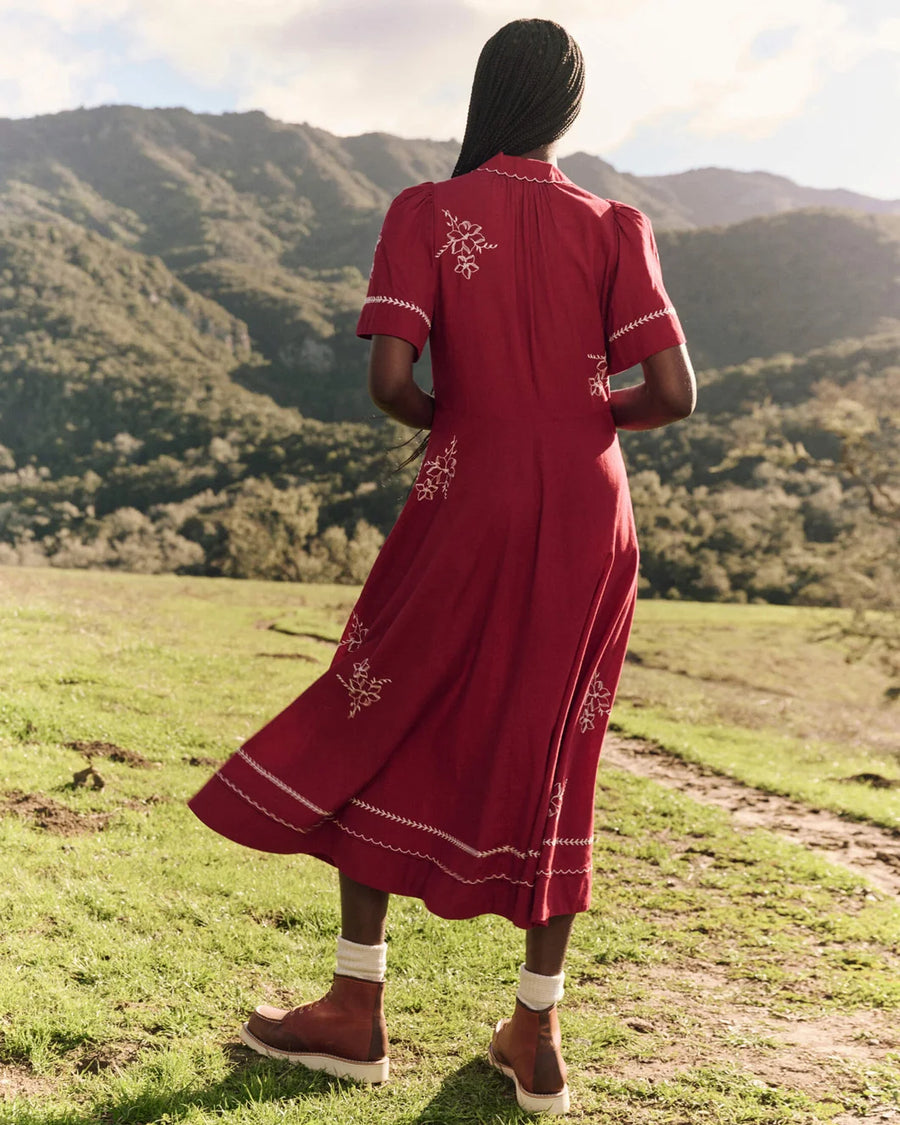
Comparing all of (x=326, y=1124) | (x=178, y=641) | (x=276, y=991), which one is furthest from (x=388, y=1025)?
(x=178, y=641)

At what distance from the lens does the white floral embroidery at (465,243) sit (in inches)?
101

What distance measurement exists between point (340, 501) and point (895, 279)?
94.3 meters

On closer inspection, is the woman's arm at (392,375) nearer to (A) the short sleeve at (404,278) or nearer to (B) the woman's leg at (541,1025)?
(A) the short sleeve at (404,278)

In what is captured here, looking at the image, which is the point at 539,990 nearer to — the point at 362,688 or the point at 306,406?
the point at 362,688

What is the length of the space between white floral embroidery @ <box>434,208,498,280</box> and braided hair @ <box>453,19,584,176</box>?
265 millimetres

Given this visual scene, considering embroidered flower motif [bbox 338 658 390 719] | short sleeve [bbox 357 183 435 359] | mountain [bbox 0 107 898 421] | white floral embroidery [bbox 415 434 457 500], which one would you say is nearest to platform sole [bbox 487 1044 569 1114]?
embroidered flower motif [bbox 338 658 390 719]

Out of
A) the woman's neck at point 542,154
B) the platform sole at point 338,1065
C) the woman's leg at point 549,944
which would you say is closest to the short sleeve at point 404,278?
the woman's neck at point 542,154

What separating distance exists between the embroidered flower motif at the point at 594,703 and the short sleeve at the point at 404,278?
105 centimetres

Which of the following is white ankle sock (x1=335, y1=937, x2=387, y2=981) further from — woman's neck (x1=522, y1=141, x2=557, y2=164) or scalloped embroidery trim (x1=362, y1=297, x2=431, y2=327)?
woman's neck (x1=522, y1=141, x2=557, y2=164)

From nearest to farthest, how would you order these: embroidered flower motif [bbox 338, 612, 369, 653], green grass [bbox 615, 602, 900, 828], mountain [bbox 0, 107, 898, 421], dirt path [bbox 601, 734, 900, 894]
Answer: embroidered flower motif [bbox 338, 612, 369, 653] < dirt path [bbox 601, 734, 900, 894] < green grass [bbox 615, 602, 900, 828] < mountain [bbox 0, 107, 898, 421]

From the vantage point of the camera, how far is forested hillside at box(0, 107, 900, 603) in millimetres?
48969

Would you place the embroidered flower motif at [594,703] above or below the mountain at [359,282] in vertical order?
below

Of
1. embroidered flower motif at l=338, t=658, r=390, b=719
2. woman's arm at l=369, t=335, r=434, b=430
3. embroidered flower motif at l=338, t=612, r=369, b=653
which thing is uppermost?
woman's arm at l=369, t=335, r=434, b=430

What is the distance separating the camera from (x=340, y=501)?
194 ft
